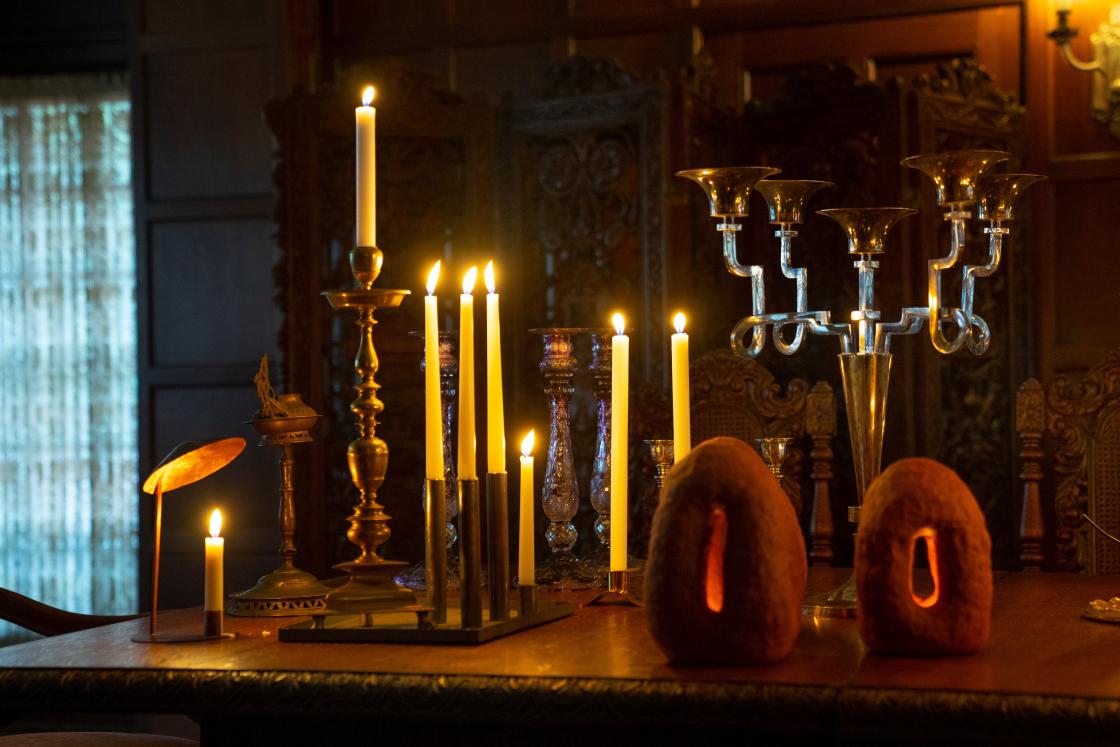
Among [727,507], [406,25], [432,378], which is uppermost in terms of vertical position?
[406,25]

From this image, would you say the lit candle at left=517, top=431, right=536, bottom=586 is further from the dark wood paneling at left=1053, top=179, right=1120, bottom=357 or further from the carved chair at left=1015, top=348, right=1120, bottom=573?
the dark wood paneling at left=1053, top=179, right=1120, bottom=357

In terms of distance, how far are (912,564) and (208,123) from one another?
3633 mm

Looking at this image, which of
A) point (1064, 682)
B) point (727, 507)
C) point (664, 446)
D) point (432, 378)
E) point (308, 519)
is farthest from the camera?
point (308, 519)

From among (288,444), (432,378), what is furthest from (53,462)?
(432,378)

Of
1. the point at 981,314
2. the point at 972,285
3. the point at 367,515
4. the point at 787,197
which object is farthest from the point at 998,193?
the point at 981,314

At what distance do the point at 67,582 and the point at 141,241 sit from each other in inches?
51.8

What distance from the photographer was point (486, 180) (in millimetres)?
3930

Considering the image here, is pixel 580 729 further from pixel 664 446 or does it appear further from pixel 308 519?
pixel 308 519

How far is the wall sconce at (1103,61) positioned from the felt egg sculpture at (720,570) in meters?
2.94

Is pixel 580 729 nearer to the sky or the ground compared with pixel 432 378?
nearer to the ground

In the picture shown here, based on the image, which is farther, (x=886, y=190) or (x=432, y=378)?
(x=886, y=190)

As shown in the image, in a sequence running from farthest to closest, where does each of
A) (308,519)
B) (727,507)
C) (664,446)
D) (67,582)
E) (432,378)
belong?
1. (67,582)
2. (308,519)
3. (664,446)
4. (432,378)
5. (727,507)

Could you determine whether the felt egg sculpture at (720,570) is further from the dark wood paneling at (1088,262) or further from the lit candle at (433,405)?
the dark wood paneling at (1088,262)

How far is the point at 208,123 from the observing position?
4.54 metres
